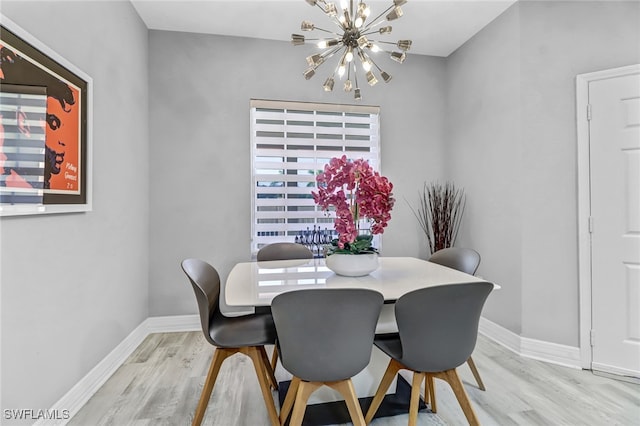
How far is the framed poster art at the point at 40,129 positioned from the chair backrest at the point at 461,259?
94.6 inches

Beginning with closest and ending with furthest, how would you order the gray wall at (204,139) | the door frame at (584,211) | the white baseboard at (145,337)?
the white baseboard at (145,337) → the door frame at (584,211) → the gray wall at (204,139)

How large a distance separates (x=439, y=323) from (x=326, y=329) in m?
0.48

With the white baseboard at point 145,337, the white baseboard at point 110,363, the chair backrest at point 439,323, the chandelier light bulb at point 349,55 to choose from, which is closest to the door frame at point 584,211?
the white baseboard at point 145,337

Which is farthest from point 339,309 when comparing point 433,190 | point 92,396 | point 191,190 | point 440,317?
point 433,190

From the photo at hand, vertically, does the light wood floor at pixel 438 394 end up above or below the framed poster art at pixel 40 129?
below

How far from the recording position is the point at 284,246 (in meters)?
2.69

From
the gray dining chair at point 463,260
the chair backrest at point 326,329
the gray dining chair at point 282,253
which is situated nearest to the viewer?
the chair backrest at point 326,329

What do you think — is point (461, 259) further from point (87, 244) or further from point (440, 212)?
point (87, 244)

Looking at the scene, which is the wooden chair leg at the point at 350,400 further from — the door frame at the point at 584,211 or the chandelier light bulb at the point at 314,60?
the door frame at the point at 584,211

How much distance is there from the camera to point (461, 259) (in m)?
2.29

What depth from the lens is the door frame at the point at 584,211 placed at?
2.47 m

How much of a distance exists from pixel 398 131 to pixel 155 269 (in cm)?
290

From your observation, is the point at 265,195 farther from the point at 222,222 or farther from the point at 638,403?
the point at 638,403

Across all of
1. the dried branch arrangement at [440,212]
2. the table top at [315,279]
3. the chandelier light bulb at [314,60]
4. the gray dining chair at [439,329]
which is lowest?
the gray dining chair at [439,329]
